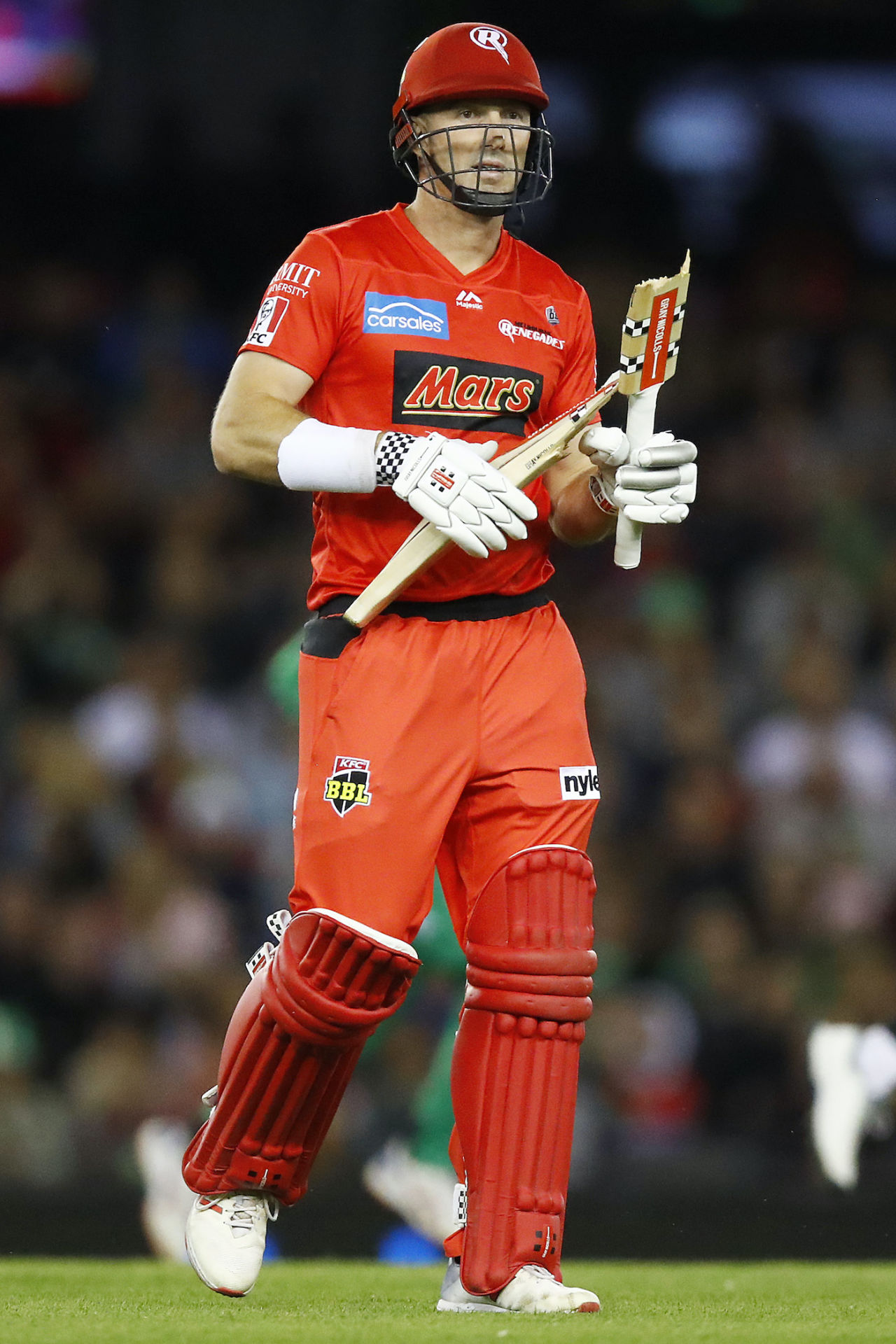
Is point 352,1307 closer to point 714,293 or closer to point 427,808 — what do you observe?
point 427,808

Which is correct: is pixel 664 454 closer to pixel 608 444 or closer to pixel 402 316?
pixel 608 444

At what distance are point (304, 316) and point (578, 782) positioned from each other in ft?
2.88

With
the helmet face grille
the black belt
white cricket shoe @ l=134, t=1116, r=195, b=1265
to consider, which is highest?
the helmet face grille

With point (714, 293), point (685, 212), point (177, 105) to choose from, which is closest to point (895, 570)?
point (714, 293)

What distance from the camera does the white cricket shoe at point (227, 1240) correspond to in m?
3.33

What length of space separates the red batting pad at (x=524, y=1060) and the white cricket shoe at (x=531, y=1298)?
0.02m

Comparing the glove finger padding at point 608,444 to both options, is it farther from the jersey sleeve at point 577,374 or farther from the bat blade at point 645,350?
the jersey sleeve at point 577,374

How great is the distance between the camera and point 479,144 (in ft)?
11.1

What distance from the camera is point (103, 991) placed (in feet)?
21.5

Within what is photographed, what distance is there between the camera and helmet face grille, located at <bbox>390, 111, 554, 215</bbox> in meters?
3.38

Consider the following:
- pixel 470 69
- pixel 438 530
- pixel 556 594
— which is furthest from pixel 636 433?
pixel 556 594

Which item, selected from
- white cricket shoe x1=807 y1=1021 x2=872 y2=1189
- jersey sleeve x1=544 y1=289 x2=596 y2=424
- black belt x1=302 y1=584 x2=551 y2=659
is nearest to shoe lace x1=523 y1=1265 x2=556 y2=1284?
black belt x1=302 y1=584 x2=551 y2=659

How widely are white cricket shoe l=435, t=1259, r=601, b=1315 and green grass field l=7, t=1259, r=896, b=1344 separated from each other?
47 mm

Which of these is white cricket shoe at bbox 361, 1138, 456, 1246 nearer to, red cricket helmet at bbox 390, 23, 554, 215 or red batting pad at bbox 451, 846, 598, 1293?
red batting pad at bbox 451, 846, 598, 1293
